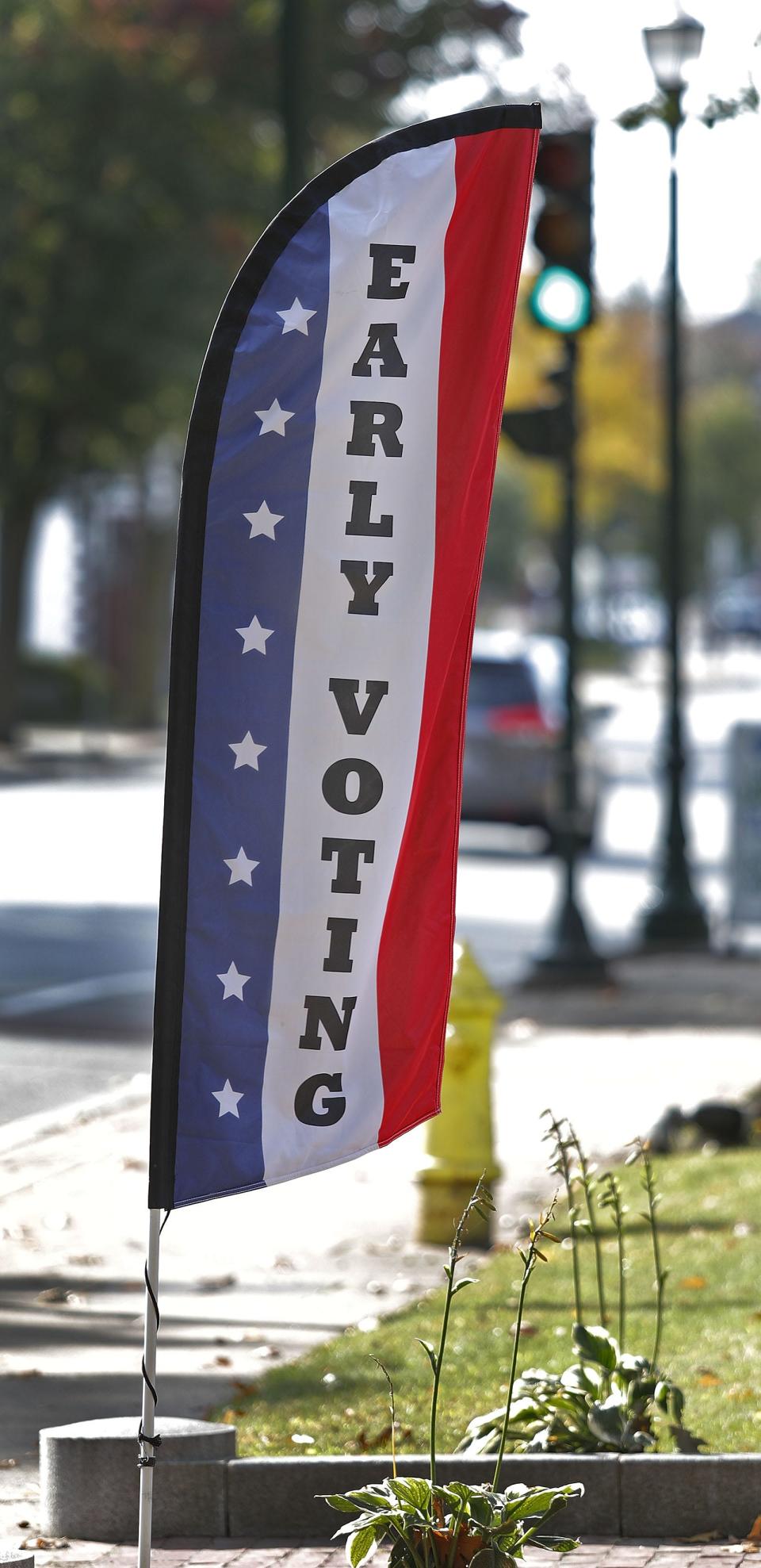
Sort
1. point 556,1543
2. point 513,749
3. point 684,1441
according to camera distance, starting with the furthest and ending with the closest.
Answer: point 513,749
point 684,1441
point 556,1543

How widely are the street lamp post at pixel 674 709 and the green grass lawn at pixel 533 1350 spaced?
8262 mm

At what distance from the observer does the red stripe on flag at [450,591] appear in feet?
13.3

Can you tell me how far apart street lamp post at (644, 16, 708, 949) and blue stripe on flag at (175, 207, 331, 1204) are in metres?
11.7

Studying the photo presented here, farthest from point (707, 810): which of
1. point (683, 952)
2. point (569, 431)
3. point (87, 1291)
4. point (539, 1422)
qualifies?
point (539, 1422)

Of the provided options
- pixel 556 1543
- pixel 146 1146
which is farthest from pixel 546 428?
pixel 556 1543

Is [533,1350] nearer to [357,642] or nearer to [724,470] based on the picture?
[357,642]

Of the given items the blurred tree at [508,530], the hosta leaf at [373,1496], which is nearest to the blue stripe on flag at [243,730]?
the hosta leaf at [373,1496]

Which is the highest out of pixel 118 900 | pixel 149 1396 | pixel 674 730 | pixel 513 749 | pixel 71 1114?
pixel 513 749

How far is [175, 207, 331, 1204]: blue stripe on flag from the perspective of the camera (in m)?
3.92

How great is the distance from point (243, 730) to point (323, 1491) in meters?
1.73

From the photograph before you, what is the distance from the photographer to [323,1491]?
15.4ft

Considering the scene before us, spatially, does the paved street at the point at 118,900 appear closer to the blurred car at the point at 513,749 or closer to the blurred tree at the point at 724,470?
the blurred car at the point at 513,749

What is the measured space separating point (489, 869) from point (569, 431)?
26.3 feet

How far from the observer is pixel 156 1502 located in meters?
4.75
